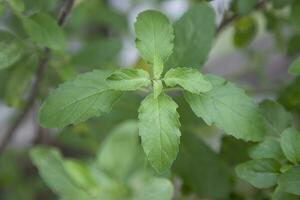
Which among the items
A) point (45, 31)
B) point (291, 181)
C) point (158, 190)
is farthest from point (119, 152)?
point (291, 181)

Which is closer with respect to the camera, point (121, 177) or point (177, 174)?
point (177, 174)

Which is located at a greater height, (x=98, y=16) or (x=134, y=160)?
(x=98, y=16)

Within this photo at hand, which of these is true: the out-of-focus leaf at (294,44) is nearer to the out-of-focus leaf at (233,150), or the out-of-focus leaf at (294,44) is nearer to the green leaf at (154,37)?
the out-of-focus leaf at (233,150)

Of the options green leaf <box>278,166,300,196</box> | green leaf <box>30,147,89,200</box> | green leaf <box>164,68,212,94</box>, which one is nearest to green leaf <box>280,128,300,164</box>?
green leaf <box>278,166,300,196</box>

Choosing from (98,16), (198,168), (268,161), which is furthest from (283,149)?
(98,16)

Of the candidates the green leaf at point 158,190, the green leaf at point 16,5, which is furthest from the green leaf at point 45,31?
the green leaf at point 158,190

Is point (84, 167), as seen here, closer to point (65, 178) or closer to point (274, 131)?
point (65, 178)

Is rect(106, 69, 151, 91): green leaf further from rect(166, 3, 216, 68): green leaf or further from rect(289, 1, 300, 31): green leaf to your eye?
rect(289, 1, 300, 31): green leaf
